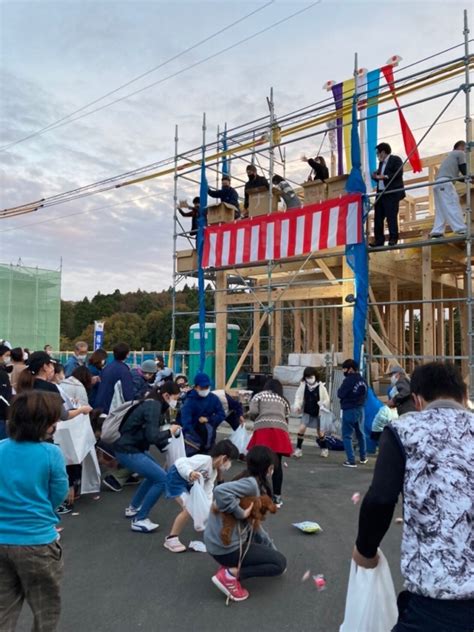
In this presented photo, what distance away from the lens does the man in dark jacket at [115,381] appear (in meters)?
5.94

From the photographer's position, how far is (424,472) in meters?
1.68

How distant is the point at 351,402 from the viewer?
23.4 ft

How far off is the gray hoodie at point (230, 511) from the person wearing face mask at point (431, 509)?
174 centimetres

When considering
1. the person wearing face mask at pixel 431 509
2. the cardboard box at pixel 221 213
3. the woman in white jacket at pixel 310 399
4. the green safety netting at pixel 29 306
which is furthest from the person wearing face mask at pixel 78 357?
the green safety netting at pixel 29 306

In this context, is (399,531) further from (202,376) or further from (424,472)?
(424,472)

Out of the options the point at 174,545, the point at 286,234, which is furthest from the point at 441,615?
the point at 286,234

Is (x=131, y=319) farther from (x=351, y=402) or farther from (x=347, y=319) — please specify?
(x=351, y=402)

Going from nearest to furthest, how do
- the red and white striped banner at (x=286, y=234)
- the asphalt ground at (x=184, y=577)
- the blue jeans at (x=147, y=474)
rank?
the asphalt ground at (x=184, y=577), the blue jeans at (x=147, y=474), the red and white striped banner at (x=286, y=234)

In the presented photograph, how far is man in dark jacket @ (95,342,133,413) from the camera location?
234 inches

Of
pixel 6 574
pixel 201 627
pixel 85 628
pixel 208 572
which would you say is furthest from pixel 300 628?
pixel 6 574

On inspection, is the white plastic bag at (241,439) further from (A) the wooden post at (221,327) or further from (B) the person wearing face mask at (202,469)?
(A) the wooden post at (221,327)

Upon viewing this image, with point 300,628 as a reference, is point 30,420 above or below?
above

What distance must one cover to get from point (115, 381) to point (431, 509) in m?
4.81

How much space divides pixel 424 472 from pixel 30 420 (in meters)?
1.79
